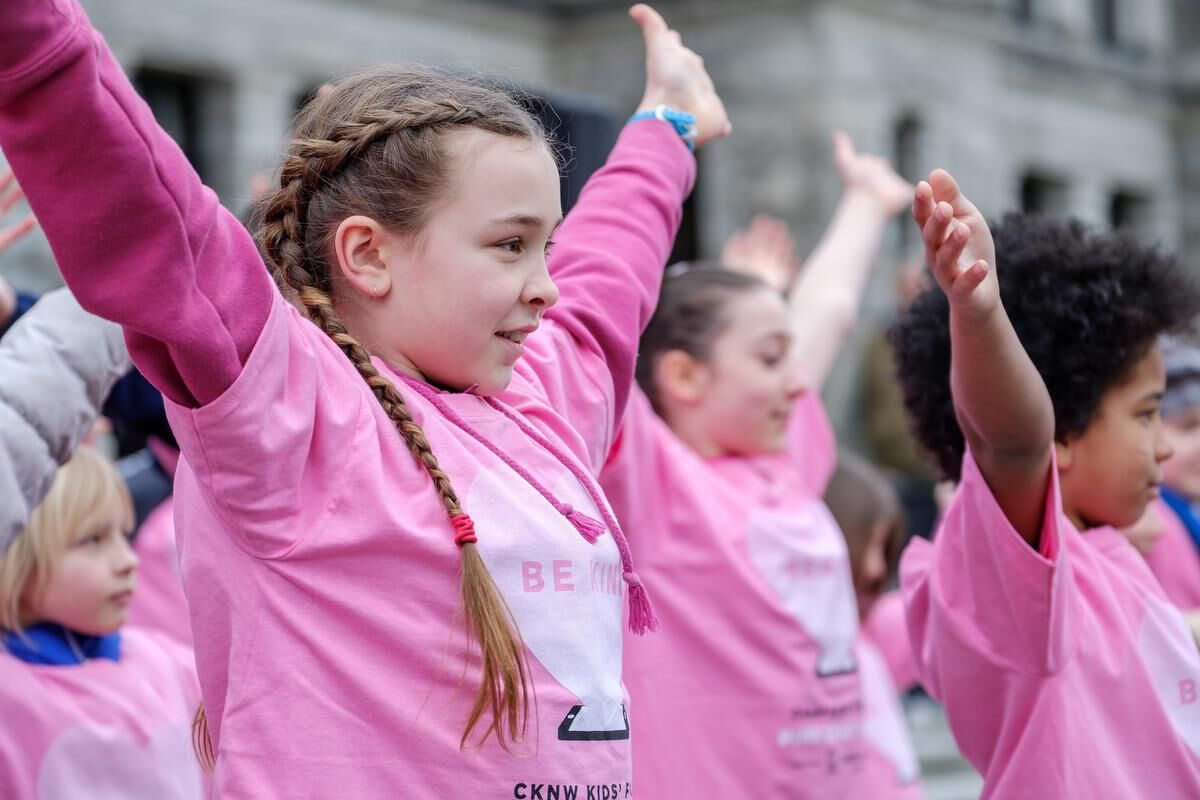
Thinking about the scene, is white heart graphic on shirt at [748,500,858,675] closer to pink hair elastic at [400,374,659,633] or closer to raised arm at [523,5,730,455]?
raised arm at [523,5,730,455]

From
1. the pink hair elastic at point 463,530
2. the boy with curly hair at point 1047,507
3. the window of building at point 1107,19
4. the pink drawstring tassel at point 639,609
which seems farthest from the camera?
the window of building at point 1107,19

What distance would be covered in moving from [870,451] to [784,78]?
2472mm

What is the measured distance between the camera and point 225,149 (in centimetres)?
936

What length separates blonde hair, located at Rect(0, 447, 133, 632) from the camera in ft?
9.06

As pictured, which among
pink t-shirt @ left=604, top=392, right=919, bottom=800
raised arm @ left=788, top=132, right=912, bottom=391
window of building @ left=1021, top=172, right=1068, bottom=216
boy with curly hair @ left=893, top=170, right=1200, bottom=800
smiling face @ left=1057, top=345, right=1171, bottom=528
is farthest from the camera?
window of building @ left=1021, top=172, right=1068, bottom=216

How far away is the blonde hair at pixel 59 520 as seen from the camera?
276 centimetres

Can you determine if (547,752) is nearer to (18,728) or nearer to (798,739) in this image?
(18,728)

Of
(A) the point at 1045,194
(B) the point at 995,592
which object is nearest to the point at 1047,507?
(B) the point at 995,592

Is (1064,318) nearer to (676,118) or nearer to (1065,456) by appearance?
(1065,456)

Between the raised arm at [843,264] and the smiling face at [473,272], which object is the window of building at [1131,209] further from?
the smiling face at [473,272]

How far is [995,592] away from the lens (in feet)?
7.25

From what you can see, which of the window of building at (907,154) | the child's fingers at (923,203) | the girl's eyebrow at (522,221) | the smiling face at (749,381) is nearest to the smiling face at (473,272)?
the girl's eyebrow at (522,221)

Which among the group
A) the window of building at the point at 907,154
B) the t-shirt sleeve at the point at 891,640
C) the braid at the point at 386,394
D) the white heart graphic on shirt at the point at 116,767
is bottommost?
the window of building at the point at 907,154

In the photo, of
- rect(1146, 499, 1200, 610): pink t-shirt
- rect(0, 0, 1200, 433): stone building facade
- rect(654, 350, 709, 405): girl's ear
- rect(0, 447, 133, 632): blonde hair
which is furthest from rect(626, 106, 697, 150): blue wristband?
rect(0, 0, 1200, 433): stone building facade
